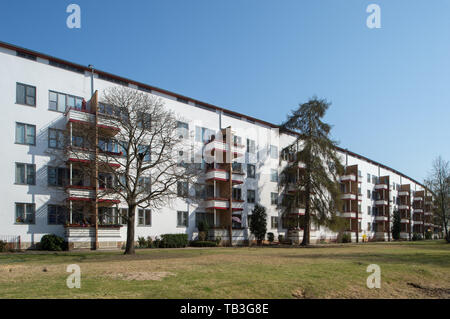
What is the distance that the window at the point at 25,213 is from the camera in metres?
29.9

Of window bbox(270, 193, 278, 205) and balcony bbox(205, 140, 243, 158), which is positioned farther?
window bbox(270, 193, 278, 205)

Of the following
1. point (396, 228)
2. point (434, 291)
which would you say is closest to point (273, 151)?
point (396, 228)

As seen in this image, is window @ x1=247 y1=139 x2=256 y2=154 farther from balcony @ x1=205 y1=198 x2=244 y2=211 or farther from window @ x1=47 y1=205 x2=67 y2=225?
window @ x1=47 y1=205 x2=67 y2=225

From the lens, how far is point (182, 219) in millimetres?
41188

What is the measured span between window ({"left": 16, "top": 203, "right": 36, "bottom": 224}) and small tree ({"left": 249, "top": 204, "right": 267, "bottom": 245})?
81.8 ft

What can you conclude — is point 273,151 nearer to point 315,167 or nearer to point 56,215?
point 315,167

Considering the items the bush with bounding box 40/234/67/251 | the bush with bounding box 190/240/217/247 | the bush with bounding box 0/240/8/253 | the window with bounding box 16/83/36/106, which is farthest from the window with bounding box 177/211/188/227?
the window with bounding box 16/83/36/106

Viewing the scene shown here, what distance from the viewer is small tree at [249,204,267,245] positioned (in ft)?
153

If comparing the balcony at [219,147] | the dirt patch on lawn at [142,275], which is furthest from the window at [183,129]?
the dirt patch on lawn at [142,275]
